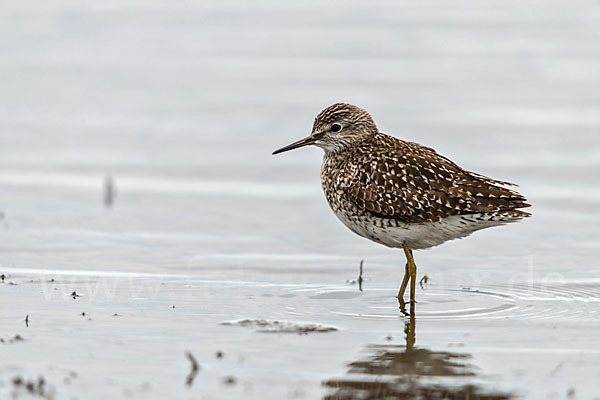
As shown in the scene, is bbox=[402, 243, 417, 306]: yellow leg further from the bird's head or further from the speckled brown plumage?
the bird's head

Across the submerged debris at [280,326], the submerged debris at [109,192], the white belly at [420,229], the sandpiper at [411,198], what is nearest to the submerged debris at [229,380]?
the submerged debris at [280,326]

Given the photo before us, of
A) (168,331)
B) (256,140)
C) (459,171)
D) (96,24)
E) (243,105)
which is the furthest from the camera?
(96,24)

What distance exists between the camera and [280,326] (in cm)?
795

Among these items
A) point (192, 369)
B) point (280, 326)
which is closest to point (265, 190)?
point (280, 326)

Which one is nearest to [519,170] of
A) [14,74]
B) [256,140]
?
[256,140]

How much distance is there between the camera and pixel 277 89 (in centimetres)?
1641

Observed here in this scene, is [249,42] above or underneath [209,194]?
above

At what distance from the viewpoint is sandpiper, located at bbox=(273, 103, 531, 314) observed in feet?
29.2

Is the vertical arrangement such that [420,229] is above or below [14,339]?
above

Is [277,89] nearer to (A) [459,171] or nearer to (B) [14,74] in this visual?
(B) [14,74]

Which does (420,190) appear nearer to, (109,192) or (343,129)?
(343,129)

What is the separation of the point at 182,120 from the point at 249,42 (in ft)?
14.0

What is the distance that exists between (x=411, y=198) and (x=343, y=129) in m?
1.39

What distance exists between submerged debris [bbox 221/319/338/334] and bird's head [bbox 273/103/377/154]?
8.13 feet
